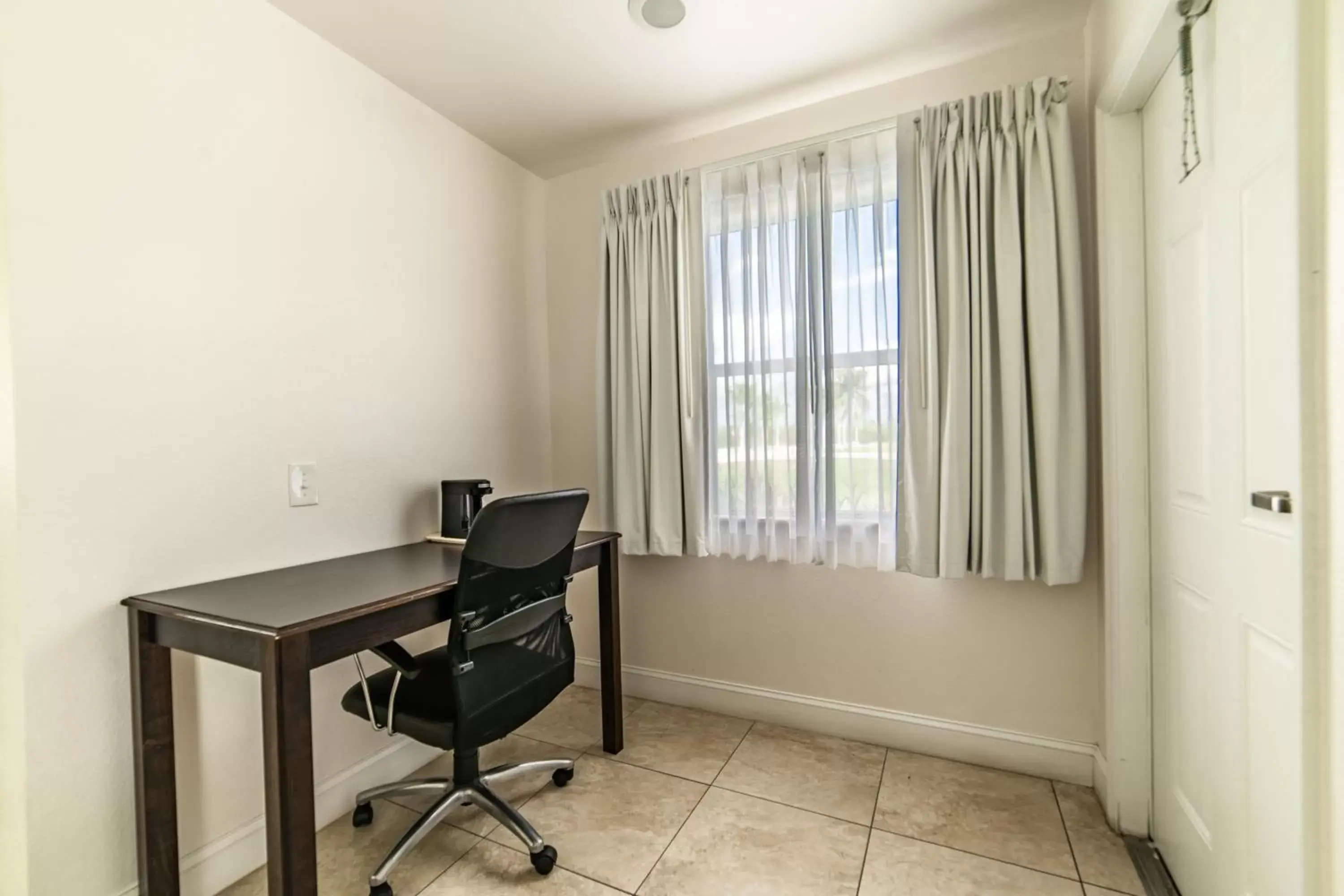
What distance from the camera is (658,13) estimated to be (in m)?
1.69

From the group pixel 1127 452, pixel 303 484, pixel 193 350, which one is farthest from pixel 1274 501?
pixel 193 350

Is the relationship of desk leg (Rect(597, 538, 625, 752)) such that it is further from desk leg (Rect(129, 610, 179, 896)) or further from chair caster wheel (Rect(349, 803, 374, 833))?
desk leg (Rect(129, 610, 179, 896))

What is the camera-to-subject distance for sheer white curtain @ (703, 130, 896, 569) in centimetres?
196

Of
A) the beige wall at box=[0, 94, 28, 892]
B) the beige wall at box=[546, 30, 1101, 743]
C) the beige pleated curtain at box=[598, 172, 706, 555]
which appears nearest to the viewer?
the beige wall at box=[0, 94, 28, 892]

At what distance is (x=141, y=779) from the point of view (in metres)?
1.29

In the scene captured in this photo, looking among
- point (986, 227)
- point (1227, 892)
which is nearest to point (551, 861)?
point (1227, 892)

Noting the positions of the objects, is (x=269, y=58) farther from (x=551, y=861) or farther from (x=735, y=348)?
(x=551, y=861)

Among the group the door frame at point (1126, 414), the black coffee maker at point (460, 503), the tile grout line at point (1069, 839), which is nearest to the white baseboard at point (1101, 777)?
the door frame at point (1126, 414)

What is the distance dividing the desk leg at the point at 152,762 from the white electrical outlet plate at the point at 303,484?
46 centimetres

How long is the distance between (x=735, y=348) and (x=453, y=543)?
4.28 ft

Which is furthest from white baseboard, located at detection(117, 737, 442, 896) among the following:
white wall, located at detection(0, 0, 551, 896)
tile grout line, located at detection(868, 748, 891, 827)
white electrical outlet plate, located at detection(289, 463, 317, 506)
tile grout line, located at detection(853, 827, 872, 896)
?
tile grout line, located at detection(868, 748, 891, 827)

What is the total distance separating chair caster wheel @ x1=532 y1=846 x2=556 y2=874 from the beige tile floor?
0.03 m

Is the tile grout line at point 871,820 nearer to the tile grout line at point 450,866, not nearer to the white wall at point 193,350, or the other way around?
the tile grout line at point 450,866

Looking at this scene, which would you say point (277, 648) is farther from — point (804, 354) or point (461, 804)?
point (804, 354)
